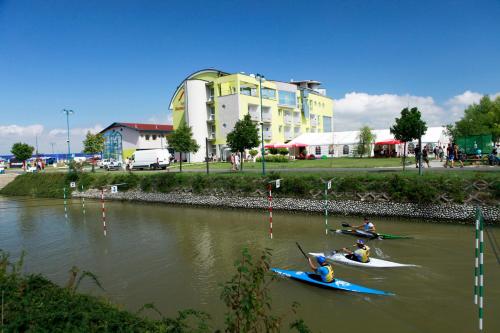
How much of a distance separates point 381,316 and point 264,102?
55.0m

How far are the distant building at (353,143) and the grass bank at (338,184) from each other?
25328 millimetres

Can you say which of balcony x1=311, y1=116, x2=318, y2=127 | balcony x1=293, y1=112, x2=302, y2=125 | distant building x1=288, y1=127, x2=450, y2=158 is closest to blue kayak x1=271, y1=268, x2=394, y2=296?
distant building x1=288, y1=127, x2=450, y2=158

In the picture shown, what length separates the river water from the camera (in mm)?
9977

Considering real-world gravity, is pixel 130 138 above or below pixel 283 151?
above

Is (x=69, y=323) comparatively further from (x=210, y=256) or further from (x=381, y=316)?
(x=210, y=256)

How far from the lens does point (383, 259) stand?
14.2 metres

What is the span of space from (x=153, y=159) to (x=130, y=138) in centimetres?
2387

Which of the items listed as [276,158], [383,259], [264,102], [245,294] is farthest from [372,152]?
[245,294]

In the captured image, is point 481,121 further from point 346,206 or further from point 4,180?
point 4,180

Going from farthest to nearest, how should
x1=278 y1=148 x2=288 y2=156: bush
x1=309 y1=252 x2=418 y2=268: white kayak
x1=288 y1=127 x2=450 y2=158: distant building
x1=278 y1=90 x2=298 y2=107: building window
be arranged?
x1=278 y1=90 x2=298 y2=107: building window < x1=278 y1=148 x2=288 y2=156: bush < x1=288 y1=127 x2=450 y2=158: distant building < x1=309 y1=252 x2=418 y2=268: white kayak

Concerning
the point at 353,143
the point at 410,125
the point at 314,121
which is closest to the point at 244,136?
the point at 410,125

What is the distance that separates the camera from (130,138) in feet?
230

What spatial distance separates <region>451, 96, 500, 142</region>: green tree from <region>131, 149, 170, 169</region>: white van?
39.6 m

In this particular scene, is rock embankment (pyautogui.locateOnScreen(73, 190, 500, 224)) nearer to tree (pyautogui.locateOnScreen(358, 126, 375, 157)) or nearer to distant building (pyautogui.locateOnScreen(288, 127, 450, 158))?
distant building (pyautogui.locateOnScreen(288, 127, 450, 158))
